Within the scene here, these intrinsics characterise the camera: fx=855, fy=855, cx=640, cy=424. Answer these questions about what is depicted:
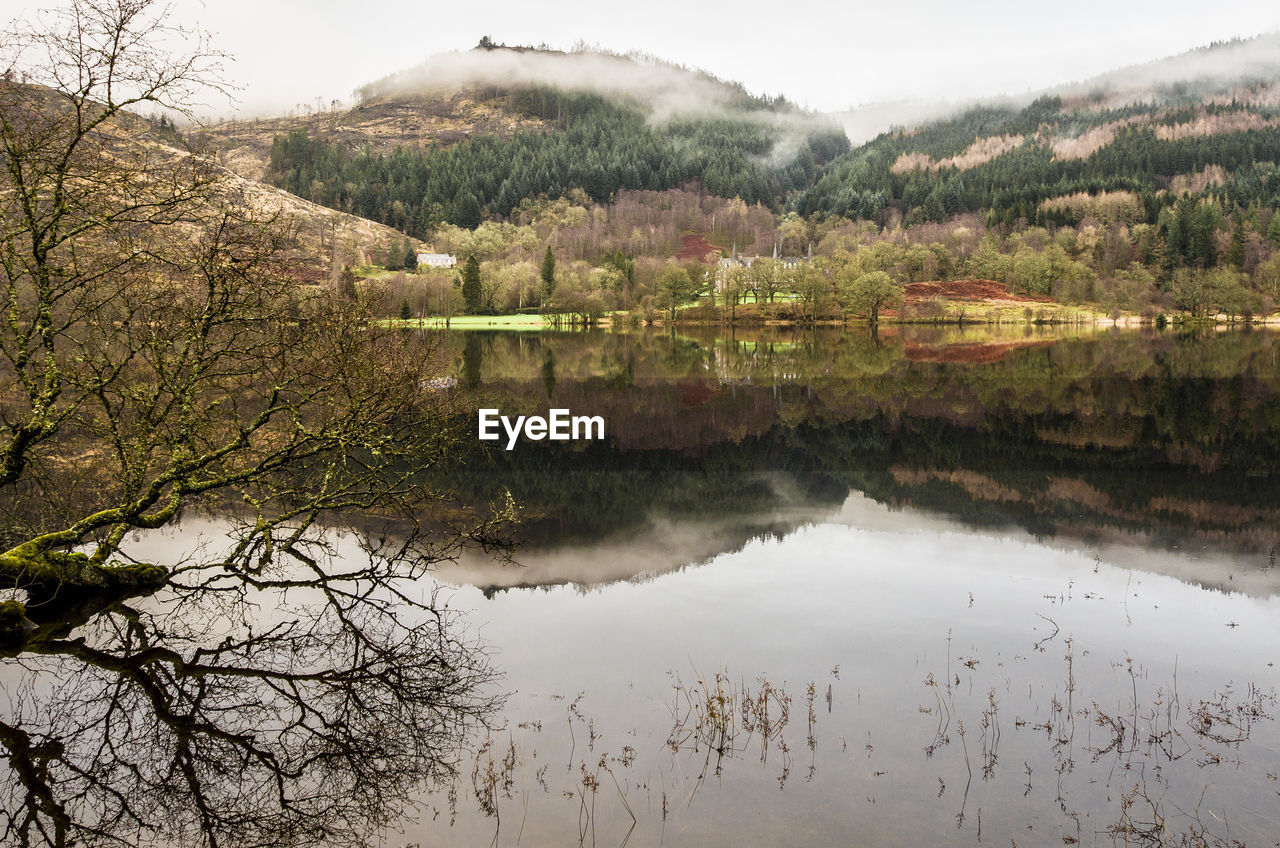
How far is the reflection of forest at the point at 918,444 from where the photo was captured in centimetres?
1980

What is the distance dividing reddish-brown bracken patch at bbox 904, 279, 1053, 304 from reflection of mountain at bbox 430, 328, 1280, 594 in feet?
298

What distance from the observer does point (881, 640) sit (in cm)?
1207

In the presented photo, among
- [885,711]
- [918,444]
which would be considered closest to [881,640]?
[885,711]

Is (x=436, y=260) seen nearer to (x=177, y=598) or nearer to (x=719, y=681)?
(x=177, y=598)

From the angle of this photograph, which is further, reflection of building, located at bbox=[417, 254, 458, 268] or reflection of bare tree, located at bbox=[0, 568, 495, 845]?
reflection of building, located at bbox=[417, 254, 458, 268]

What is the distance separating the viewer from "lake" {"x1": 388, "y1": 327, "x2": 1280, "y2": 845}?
314 inches

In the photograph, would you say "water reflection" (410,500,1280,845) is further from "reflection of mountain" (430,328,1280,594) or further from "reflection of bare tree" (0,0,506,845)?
"reflection of mountain" (430,328,1280,594)

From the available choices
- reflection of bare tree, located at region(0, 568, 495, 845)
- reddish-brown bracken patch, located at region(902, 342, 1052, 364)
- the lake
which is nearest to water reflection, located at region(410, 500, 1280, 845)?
the lake

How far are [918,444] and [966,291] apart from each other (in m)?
130

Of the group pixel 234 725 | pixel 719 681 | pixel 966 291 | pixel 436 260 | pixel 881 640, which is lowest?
pixel 881 640

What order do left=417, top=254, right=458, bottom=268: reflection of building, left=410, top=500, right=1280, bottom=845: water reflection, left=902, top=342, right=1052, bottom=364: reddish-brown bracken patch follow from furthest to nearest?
1. left=417, top=254, right=458, bottom=268: reflection of building
2. left=902, top=342, right=1052, bottom=364: reddish-brown bracken patch
3. left=410, top=500, right=1280, bottom=845: water reflection

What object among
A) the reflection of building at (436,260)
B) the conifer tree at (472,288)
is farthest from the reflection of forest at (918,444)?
the reflection of building at (436,260)

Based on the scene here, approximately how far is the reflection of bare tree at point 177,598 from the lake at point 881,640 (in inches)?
45.1

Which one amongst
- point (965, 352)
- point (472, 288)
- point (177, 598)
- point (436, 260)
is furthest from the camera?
point (436, 260)
